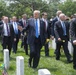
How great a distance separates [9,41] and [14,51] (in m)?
2.38

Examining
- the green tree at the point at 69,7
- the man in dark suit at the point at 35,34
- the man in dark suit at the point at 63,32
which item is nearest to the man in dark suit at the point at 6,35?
the man in dark suit at the point at 63,32

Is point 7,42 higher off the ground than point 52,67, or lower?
higher

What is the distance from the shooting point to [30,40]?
11.3m

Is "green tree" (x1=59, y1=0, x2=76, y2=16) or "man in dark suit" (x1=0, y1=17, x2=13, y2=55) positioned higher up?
"man in dark suit" (x1=0, y1=17, x2=13, y2=55)

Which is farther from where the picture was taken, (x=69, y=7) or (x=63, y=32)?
(x=69, y=7)

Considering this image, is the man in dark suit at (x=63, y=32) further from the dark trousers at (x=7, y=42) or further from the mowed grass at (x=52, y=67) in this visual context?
the dark trousers at (x=7, y=42)

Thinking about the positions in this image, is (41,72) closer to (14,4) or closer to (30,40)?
(30,40)

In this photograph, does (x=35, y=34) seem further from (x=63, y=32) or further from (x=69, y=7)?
(x=69, y=7)

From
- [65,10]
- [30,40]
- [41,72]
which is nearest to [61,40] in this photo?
[30,40]

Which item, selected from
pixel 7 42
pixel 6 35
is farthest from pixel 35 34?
pixel 6 35

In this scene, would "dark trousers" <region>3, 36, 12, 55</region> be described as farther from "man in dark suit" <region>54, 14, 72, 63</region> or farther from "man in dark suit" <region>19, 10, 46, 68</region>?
"man in dark suit" <region>19, 10, 46, 68</region>

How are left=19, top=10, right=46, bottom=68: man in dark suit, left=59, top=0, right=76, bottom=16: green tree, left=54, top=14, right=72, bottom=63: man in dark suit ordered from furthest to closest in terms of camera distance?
left=59, top=0, right=76, bottom=16: green tree → left=54, top=14, right=72, bottom=63: man in dark suit → left=19, top=10, right=46, bottom=68: man in dark suit

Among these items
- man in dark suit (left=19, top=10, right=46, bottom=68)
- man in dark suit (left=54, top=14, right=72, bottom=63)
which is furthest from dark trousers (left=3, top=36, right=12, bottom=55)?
man in dark suit (left=19, top=10, right=46, bottom=68)

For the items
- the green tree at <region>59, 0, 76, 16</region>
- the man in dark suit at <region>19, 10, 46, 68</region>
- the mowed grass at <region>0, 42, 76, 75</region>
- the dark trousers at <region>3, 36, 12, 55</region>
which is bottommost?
the green tree at <region>59, 0, 76, 16</region>
